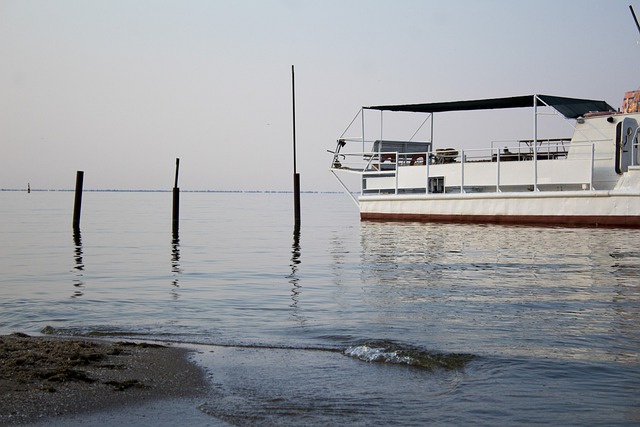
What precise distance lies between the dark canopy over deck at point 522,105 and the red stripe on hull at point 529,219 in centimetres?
395

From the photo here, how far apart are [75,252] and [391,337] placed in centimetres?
1251

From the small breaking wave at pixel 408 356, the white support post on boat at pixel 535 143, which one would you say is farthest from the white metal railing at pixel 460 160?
the small breaking wave at pixel 408 356

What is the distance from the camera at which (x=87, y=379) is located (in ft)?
15.8

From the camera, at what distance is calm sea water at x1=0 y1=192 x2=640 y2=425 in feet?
15.2

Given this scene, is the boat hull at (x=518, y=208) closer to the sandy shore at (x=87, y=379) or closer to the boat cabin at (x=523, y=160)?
the boat cabin at (x=523, y=160)

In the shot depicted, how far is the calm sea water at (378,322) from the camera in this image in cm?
462

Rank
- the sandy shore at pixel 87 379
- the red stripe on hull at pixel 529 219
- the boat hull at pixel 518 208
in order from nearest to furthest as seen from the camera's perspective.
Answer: the sandy shore at pixel 87 379 → the red stripe on hull at pixel 529 219 → the boat hull at pixel 518 208

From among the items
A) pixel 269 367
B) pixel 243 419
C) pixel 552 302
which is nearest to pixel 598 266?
pixel 552 302

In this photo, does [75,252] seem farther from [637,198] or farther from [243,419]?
[637,198]

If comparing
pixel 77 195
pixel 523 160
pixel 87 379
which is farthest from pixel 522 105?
pixel 87 379

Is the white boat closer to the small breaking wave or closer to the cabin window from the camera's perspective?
the cabin window

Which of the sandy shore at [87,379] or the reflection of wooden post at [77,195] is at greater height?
the reflection of wooden post at [77,195]

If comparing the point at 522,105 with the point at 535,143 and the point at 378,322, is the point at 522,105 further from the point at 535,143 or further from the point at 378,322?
the point at 378,322

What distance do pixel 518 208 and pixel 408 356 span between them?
20845 millimetres
